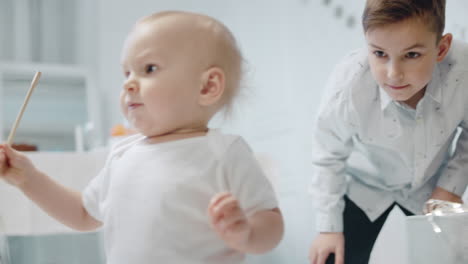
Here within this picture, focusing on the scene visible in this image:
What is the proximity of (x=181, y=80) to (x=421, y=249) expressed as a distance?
1.42 ft

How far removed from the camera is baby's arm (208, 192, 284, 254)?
1.74 feet

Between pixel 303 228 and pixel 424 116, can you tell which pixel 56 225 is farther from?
pixel 424 116

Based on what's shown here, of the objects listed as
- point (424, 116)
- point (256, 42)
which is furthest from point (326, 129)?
point (256, 42)

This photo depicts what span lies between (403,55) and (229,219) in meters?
0.48

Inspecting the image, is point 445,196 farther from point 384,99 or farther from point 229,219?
point 229,219

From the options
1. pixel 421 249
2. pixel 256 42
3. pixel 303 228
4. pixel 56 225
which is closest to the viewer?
pixel 421 249

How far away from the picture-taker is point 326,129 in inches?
41.1

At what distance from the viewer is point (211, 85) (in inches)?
26.5

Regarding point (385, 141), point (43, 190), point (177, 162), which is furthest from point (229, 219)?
point (385, 141)

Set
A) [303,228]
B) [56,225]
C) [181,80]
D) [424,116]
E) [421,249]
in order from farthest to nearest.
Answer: [303,228]
[56,225]
[424,116]
[421,249]
[181,80]

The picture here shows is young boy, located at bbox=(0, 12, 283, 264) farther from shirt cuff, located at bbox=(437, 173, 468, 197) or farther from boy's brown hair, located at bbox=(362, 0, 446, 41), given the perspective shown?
shirt cuff, located at bbox=(437, 173, 468, 197)

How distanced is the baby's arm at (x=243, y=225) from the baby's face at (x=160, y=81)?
160 millimetres

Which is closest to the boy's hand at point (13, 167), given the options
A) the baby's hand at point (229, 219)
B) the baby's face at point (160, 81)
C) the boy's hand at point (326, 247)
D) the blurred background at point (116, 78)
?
the baby's face at point (160, 81)

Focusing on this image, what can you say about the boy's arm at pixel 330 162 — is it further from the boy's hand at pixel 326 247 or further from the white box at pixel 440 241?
the white box at pixel 440 241
